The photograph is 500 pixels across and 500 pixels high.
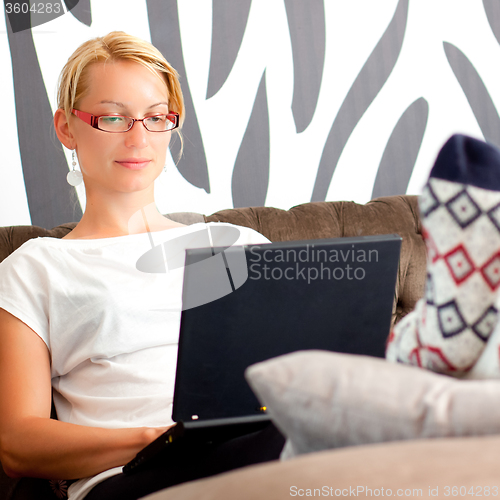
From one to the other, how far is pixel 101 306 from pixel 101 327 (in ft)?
0.15

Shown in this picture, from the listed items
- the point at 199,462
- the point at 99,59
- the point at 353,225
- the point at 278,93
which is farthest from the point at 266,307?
the point at 278,93

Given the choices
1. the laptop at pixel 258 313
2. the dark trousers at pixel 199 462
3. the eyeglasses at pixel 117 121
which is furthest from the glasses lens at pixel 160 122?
the dark trousers at pixel 199 462

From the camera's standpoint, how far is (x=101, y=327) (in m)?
1.01

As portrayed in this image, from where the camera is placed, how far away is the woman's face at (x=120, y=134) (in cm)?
116

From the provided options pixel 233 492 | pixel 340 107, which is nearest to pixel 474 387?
pixel 233 492

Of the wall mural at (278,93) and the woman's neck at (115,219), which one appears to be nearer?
the woman's neck at (115,219)

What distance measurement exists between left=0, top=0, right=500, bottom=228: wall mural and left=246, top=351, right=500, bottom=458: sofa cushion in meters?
1.58

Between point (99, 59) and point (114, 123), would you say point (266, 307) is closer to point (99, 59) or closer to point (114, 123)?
point (114, 123)

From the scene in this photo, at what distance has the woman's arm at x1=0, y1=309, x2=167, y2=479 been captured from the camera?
2.75 feet

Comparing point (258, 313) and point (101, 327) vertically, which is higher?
point (258, 313)

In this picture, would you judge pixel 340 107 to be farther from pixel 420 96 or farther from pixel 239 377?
pixel 239 377

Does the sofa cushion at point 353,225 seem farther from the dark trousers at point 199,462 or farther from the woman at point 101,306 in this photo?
the dark trousers at point 199,462

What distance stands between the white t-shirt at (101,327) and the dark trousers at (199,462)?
189 mm

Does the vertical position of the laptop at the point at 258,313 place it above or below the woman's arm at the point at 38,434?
above
